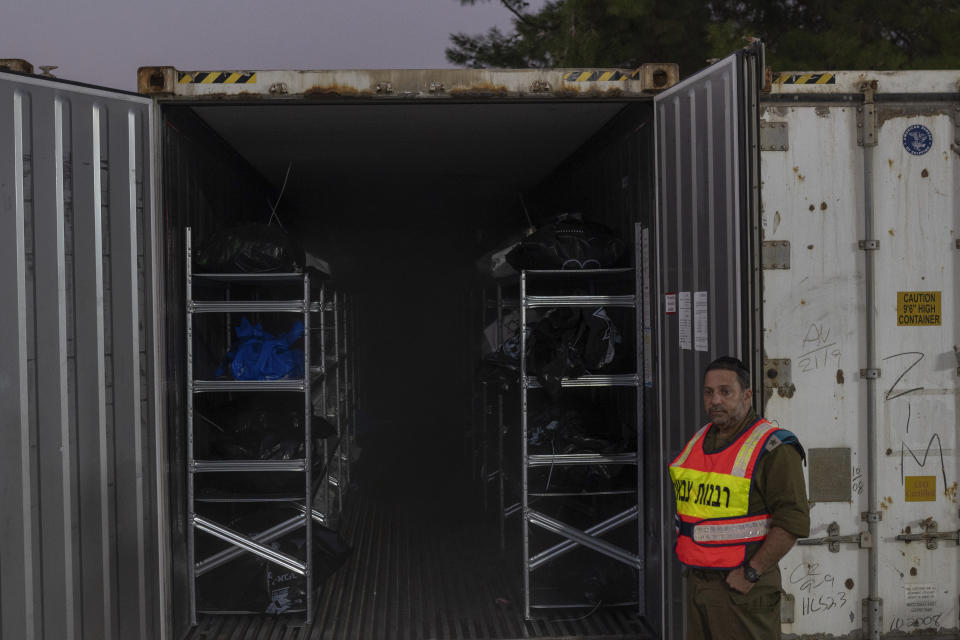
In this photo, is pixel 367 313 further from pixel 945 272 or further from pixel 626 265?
pixel 945 272

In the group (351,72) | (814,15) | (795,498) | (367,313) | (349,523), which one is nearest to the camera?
(795,498)

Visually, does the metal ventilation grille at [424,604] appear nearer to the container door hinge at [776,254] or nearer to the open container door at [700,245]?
the open container door at [700,245]

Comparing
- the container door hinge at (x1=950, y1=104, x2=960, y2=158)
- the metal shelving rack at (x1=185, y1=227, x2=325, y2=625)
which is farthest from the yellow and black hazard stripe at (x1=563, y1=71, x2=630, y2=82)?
the metal shelving rack at (x1=185, y1=227, x2=325, y2=625)

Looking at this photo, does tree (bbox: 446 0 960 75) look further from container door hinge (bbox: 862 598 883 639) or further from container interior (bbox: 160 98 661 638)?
container door hinge (bbox: 862 598 883 639)

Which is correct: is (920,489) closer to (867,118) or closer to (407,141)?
(867,118)

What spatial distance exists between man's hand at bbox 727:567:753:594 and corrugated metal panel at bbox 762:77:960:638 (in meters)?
1.34

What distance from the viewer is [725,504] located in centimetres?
335

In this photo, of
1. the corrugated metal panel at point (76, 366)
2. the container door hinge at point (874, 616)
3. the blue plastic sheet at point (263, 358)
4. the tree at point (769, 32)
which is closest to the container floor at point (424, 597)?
the corrugated metal panel at point (76, 366)

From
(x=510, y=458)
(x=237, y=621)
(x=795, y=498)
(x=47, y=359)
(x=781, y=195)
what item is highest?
(x=781, y=195)

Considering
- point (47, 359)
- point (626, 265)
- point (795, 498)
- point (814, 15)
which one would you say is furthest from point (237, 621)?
point (814, 15)

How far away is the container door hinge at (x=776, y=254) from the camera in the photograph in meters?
4.46

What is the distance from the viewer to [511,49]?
13.9 metres

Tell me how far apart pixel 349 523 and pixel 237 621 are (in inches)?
105

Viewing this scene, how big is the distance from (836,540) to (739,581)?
4.85ft
